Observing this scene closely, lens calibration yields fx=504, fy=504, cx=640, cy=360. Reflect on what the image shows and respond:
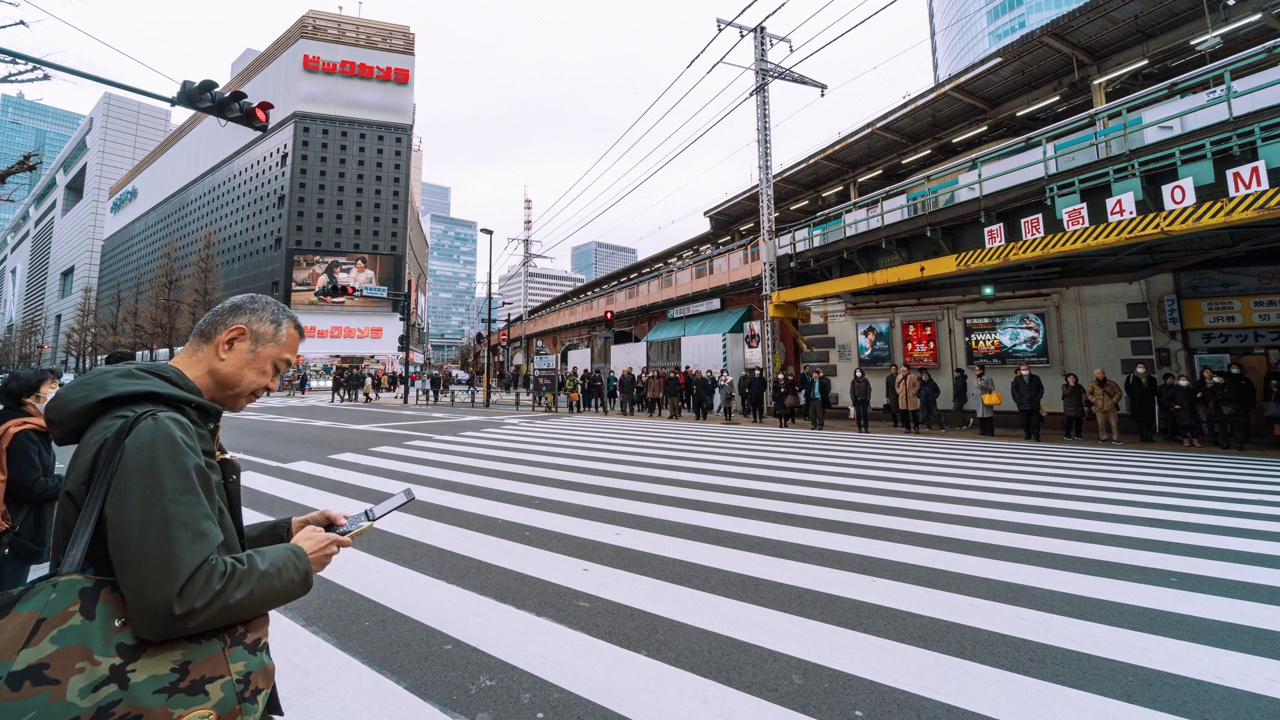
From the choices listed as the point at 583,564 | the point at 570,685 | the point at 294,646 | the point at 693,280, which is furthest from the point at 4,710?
the point at 693,280

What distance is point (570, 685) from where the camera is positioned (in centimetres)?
245

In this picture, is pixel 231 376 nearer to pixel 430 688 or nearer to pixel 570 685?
pixel 430 688

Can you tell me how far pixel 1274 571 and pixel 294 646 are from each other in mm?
6799

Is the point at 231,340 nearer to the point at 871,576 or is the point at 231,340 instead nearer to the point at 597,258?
the point at 871,576

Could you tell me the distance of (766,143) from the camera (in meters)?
15.0

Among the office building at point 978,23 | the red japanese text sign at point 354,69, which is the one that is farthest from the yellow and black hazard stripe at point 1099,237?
the red japanese text sign at point 354,69

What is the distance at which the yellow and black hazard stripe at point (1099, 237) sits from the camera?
322 inches

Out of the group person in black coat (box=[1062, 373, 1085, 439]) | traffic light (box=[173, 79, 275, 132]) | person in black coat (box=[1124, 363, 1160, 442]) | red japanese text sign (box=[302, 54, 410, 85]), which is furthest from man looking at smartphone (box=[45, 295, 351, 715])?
red japanese text sign (box=[302, 54, 410, 85])

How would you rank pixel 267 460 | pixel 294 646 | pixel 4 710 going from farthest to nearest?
pixel 267 460
pixel 294 646
pixel 4 710

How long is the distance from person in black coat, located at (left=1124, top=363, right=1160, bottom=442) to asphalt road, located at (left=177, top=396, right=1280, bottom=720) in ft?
16.3

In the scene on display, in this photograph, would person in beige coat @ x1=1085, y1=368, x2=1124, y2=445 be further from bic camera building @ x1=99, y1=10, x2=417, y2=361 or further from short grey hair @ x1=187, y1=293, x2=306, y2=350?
bic camera building @ x1=99, y1=10, x2=417, y2=361

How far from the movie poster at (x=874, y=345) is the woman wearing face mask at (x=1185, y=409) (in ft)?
21.3

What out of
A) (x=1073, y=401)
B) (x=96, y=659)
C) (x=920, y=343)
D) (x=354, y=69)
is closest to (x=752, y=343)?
(x=920, y=343)

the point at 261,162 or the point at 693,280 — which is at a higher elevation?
the point at 261,162
